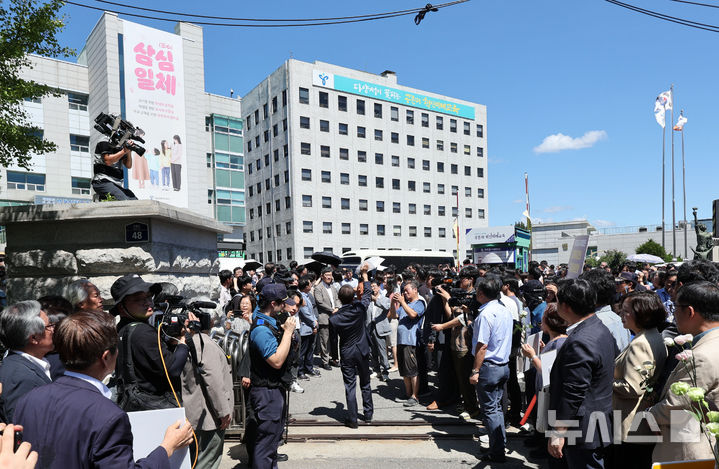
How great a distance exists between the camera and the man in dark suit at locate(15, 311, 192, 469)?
6.05 ft

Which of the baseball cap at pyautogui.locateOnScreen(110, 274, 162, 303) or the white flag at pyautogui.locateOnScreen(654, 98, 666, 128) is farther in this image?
the white flag at pyautogui.locateOnScreen(654, 98, 666, 128)

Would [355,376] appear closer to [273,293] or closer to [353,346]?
[353,346]

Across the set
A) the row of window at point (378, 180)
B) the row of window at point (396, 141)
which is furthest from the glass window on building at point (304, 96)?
the row of window at point (378, 180)

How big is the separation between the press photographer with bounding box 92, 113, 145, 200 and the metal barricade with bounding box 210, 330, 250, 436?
7.15 ft

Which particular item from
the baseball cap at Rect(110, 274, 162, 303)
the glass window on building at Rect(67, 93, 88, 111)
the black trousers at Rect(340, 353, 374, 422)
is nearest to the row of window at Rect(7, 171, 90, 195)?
the glass window on building at Rect(67, 93, 88, 111)

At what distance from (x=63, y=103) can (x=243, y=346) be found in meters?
45.0

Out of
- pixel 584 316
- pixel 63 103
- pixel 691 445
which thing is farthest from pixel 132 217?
pixel 63 103

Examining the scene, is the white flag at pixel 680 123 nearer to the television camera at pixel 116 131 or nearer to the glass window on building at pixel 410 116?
the glass window on building at pixel 410 116

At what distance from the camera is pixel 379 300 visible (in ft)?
28.5

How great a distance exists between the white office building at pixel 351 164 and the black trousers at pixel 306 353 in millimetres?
37667

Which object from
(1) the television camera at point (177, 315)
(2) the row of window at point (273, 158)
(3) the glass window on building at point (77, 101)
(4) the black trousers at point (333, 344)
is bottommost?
(4) the black trousers at point (333, 344)

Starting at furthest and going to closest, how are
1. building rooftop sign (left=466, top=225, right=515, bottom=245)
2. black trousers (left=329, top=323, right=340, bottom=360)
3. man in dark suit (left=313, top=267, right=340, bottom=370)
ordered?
building rooftop sign (left=466, top=225, right=515, bottom=245) → black trousers (left=329, top=323, right=340, bottom=360) → man in dark suit (left=313, top=267, right=340, bottom=370)

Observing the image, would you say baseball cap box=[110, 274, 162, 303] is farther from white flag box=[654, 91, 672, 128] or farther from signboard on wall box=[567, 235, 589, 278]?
white flag box=[654, 91, 672, 128]

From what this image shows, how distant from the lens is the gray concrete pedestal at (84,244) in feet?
16.4
